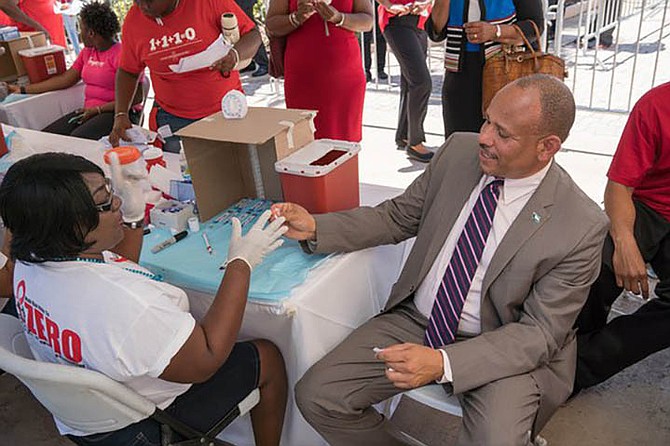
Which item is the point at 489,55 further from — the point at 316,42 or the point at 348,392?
the point at 348,392

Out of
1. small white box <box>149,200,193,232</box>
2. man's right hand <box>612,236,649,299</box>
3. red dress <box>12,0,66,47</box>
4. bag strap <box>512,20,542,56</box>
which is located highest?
red dress <box>12,0,66,47</box>

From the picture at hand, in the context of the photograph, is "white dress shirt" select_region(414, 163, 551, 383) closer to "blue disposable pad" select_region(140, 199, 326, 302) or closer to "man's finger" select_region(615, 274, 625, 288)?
"blue disposable pad" select_region(140, 199, 326, 302)

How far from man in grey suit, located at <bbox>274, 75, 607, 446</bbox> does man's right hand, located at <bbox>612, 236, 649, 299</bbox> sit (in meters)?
0.35

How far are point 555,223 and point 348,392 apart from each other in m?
0.73

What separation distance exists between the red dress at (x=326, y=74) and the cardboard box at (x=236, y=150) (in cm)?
79

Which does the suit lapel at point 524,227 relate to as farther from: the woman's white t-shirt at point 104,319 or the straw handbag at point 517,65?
the straw handbag at point 517,65

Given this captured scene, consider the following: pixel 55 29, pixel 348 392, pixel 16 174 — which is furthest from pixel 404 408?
pixel 55 29

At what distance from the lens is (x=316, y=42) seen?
2.71m

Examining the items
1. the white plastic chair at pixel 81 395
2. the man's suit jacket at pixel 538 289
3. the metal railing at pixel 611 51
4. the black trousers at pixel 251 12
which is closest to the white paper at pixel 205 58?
the man's suit jacket at pixel 538 289

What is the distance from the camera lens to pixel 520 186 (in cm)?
167

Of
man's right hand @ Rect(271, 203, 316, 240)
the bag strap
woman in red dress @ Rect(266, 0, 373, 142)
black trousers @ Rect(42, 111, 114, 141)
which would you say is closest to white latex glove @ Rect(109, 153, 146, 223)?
man's right hand @ Rect(271, 203, 316, 240)

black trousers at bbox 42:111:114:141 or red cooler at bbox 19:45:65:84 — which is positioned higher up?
red cooler at bbox 19:45:65:84

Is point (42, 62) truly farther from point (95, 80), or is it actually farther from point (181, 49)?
point (181, 49)

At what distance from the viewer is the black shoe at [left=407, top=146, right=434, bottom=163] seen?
164 inches
